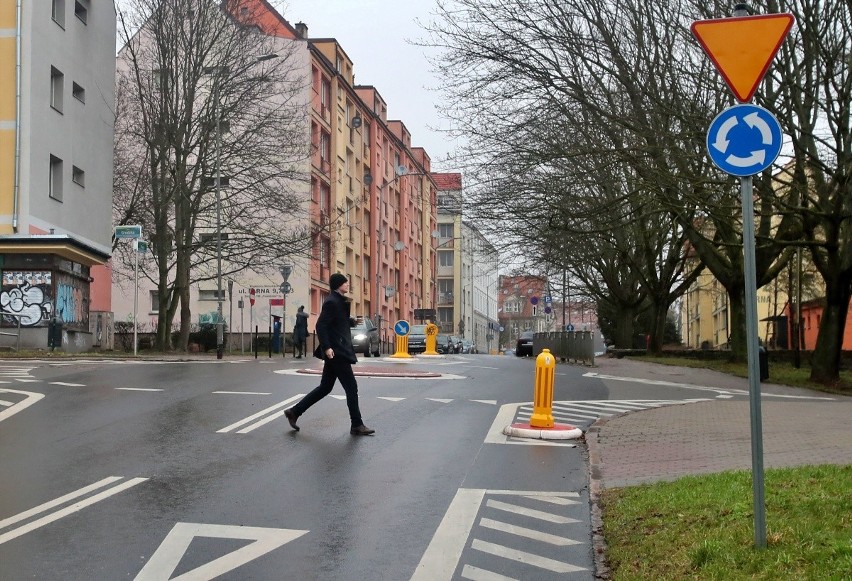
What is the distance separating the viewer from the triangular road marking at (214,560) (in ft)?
19.2

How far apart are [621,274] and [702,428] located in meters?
37.9

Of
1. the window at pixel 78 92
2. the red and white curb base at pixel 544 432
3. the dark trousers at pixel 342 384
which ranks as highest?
the window at pixel 78 92

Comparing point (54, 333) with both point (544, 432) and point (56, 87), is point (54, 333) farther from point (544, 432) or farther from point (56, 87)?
point (544, 432)

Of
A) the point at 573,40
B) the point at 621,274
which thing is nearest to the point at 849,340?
the point at 621,274

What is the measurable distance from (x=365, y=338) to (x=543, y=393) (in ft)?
91.3

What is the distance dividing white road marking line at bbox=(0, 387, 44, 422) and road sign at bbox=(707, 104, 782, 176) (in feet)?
31.9

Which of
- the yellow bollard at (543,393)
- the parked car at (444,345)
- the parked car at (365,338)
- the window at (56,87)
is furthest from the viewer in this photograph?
the parked car at (444,345)

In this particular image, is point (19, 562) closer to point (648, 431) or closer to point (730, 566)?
point (730, 566)

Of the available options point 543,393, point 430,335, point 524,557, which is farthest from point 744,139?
point 430,335

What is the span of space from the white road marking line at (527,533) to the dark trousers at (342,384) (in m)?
4.47

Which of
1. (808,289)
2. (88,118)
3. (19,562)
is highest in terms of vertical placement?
(88,118)

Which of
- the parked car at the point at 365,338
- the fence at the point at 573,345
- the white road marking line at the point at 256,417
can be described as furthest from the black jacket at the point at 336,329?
the parked car at the point at 365,338

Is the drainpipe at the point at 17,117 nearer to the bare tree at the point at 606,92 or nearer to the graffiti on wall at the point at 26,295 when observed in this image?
the graffiti on wall at the point at 26,295

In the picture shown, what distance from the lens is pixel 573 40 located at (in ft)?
69.3
